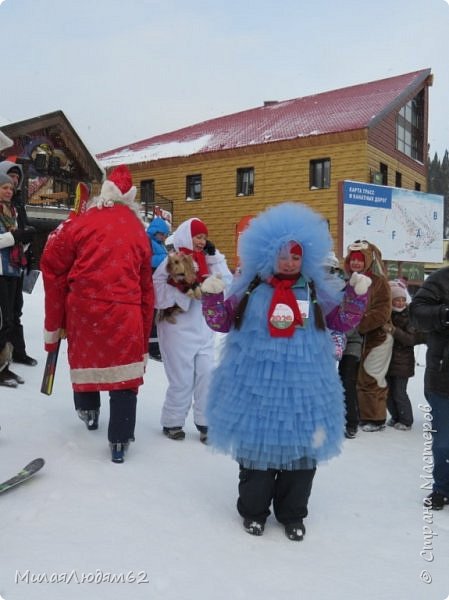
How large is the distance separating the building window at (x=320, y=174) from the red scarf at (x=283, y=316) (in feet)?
51.9

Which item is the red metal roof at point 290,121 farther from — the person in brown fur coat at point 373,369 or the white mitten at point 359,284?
the white mitten at point 359,284

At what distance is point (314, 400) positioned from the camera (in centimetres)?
276

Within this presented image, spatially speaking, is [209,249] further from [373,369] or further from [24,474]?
[24,474]

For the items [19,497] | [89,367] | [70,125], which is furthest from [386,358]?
[70,125]

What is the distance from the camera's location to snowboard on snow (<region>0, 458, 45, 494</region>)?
292cm

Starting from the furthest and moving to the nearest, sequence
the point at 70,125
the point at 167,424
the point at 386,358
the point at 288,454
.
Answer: the point at 70,125 → the point at 386,358 → the point at 167,424 → the point at 288,454

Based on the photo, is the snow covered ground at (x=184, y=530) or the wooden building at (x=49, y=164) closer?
the snow covered ground at (x=184, y=530)

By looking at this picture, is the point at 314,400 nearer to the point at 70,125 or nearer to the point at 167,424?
A: the point at 167,424

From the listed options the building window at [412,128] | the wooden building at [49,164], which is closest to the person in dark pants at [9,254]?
the wooden building at [49,164]

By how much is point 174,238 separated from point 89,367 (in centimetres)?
139

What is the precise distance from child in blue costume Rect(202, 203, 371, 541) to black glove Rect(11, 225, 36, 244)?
8.67ft

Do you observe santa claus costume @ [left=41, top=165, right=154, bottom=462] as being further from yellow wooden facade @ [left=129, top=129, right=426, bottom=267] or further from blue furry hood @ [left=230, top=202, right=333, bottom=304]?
yellow wooden facade @ [left=129, top=129, right=426, bottom=267]

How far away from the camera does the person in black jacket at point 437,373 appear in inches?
130

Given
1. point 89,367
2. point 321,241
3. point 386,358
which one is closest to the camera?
point 321,241
